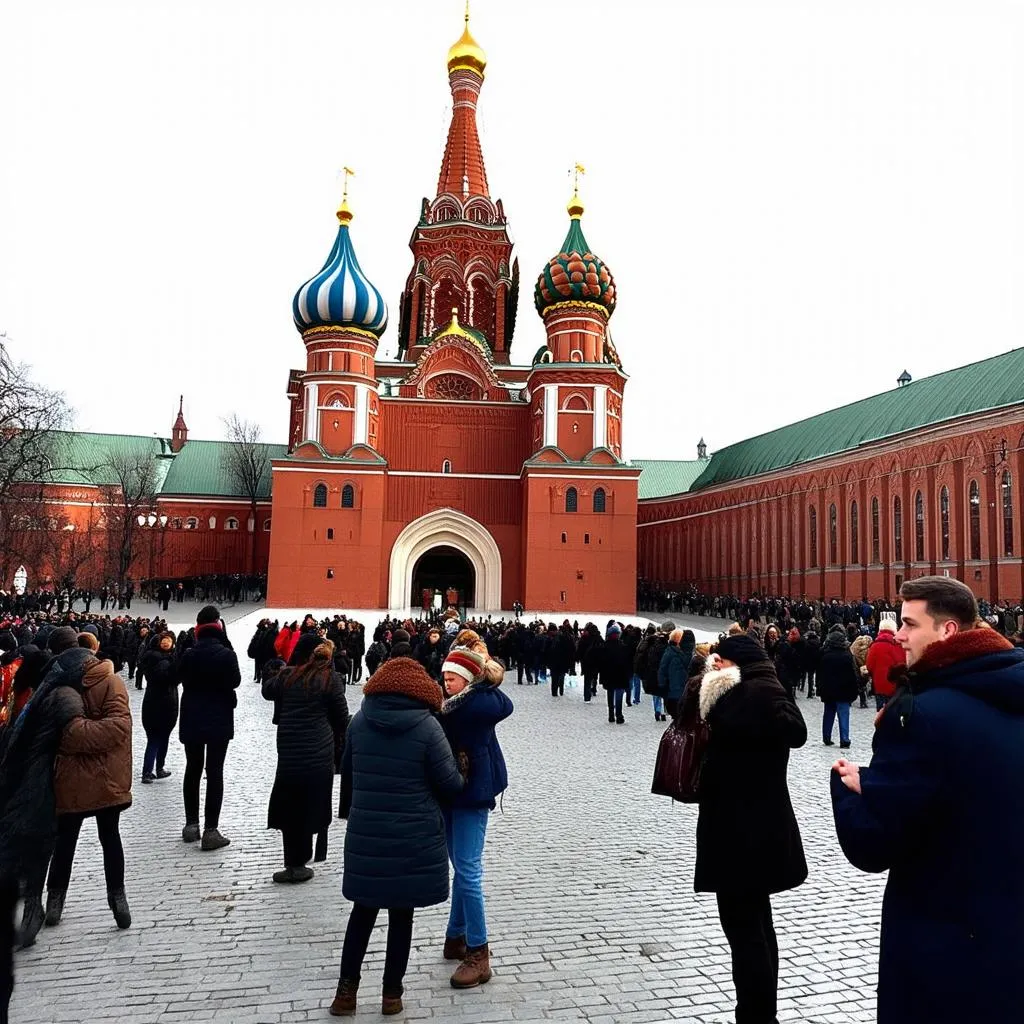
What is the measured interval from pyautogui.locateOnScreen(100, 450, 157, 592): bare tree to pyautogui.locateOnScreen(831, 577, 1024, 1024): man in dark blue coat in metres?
41.9

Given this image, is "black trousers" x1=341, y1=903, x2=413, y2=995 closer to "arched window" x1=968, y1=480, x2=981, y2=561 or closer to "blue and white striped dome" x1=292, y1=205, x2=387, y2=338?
"arched window" x1=968, y1=480, x2=981, y2=561

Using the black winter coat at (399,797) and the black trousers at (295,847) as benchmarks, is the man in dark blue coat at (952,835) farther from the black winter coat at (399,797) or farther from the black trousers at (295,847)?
the black trousers at (295,847)

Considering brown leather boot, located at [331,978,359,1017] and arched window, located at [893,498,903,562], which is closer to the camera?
brown leather boot, located at [331,978,359,1017]

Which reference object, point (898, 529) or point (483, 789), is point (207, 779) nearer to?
point (483, 789)

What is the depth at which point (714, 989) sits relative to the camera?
448 centimetres

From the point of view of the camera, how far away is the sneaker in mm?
6730

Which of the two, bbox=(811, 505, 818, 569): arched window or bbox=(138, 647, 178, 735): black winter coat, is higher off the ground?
bbox=(811, 505, 818, 569): arched window

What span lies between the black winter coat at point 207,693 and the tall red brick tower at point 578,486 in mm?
30780

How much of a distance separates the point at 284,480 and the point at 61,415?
1174 centimetres

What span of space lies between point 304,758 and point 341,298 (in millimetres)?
35436

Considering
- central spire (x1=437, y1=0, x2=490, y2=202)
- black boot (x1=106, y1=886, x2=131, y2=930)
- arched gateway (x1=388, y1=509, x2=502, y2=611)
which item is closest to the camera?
black boot (x1=106, y1=886, x2=131, y2=930)

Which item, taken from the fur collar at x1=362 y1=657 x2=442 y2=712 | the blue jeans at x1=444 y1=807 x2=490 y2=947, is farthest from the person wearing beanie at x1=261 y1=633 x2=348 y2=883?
the fur collar at x1=362 y1=657 x2=442 y2=712

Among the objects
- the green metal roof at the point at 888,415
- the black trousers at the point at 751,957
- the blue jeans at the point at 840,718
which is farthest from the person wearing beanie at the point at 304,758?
the green metal roof at the point at 888,415

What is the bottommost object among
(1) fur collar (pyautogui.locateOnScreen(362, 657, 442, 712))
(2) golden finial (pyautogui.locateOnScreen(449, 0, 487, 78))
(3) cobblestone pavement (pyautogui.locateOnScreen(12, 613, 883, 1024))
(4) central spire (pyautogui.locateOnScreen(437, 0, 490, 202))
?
(3) cobblestone pavement (pyautogui.locateOnScreen(12, 613, 883, 1024))
